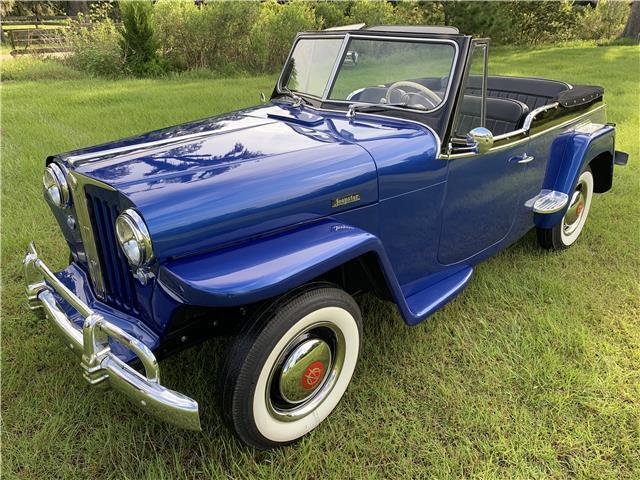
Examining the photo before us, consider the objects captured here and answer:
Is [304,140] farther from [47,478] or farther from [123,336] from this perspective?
[47,478]

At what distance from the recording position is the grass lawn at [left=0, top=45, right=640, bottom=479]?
193 centimetres

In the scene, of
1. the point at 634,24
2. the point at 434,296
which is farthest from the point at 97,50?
the point at 634,24

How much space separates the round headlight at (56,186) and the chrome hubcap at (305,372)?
1139mm

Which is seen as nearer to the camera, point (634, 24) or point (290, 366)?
point (290, 366)

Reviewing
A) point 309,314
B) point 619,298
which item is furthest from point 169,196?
point 619,298

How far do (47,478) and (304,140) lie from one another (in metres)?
1.71

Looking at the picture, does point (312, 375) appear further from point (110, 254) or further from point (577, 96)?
point (577, 96)

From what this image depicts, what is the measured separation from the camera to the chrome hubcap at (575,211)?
3.55 metres

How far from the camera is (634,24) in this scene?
53.4 feet

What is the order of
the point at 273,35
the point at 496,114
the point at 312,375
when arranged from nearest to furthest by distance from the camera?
1. the point at 312,375
2. the point at 496,114
3. the point at 273,35

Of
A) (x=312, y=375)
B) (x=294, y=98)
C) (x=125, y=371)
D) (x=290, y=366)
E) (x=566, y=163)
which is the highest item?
(x=294, y=98)

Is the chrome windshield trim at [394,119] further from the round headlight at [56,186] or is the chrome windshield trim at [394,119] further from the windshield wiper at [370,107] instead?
the round headlight at [56,186]

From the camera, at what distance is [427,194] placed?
2336 mm

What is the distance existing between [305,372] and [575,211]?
8.86ft
